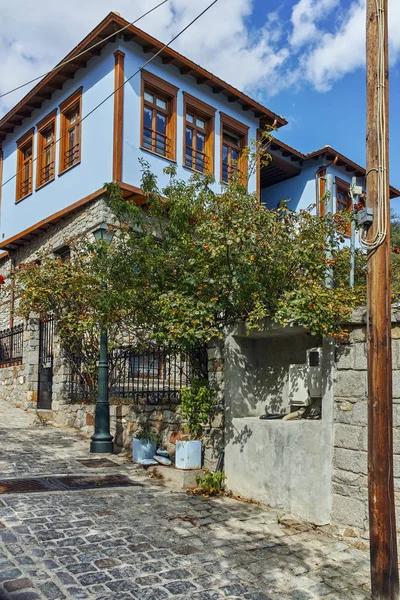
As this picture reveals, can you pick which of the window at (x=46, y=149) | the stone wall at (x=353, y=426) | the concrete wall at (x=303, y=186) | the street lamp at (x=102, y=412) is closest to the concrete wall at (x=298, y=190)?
the concrete wall at (x=303, y=186)

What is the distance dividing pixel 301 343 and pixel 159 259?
7.10ft

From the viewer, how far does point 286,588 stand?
4473mm

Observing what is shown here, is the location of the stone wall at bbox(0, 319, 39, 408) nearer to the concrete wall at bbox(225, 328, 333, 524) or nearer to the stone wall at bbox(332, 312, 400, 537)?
the concrete wall at bbox(225, 328, 333, 524)

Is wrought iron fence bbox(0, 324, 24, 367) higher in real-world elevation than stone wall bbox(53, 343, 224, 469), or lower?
higher

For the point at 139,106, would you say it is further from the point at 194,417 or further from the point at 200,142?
the point at 194,417

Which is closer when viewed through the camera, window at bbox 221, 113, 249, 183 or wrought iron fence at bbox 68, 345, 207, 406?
wrought iron fence at bbox 68, 345, 207, 406

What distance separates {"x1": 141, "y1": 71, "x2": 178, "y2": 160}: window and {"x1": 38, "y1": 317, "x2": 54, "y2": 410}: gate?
5.00 m

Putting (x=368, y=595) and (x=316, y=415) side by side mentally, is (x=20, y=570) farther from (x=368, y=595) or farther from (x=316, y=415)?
(x=316, y=415)

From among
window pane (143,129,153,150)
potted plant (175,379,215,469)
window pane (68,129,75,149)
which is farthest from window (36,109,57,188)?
potted plant (175,379,215,469)

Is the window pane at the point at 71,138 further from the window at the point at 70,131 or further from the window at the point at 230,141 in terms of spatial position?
the window at the point at 230,141

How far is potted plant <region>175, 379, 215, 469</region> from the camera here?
25.1ft

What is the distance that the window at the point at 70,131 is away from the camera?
15.0 meters

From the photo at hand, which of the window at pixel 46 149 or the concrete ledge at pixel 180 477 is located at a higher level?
the window at pixel 46 149

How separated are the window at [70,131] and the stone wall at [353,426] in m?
10.8
